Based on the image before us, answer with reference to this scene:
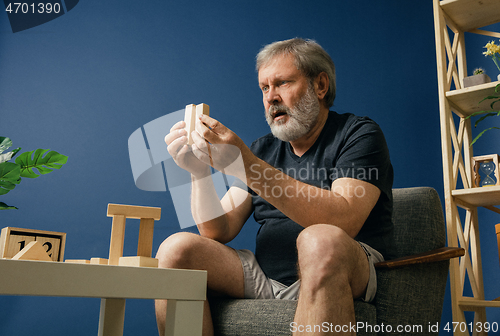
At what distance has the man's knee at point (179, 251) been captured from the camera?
958mm

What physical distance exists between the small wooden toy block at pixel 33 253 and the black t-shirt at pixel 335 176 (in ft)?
1.53

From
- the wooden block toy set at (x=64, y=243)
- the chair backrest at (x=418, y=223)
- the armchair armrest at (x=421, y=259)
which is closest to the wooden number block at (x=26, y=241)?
the wooden block toy set at (x=64, y=243)

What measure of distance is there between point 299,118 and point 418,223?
471mm

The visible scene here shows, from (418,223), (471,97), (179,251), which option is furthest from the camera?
(471,97)

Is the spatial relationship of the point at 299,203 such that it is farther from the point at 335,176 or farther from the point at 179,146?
the point at 179,146

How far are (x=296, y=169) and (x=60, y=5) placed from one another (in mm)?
1644

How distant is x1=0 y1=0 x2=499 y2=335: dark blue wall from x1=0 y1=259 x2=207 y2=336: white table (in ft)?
4.30

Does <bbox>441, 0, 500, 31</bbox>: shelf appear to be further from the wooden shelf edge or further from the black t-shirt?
the wooden shelf edge

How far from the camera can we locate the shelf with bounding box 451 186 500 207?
1562 mm

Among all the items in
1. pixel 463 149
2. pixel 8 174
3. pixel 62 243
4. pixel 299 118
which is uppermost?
pixel 463 149

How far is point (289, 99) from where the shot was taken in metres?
1.27

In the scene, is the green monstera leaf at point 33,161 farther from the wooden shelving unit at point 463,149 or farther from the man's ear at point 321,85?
the wooden shelving unit at point 463,149

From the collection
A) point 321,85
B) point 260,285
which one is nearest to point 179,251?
point 260,285

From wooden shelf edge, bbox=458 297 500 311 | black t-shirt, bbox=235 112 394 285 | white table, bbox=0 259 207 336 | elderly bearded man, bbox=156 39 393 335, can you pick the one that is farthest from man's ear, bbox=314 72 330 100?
wooden shelf edge, bbox=458 297 500 311
